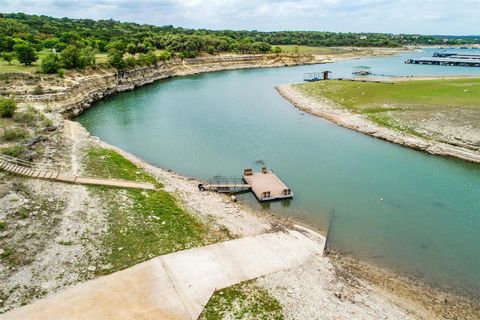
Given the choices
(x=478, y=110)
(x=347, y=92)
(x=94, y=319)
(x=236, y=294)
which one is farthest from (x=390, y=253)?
(x=347, y=92)

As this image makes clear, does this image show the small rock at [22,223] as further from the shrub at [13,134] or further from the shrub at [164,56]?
the shrub at [164,56]

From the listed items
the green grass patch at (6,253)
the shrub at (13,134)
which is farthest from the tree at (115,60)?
the green grass patch at (6,253)

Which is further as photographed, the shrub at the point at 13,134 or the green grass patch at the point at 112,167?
the shrub at the point at 13,134

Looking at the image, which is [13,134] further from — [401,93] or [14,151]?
[401,93]

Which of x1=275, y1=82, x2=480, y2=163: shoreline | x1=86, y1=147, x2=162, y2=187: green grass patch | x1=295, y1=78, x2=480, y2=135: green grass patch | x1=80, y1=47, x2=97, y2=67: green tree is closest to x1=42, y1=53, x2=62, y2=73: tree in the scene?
x1=80, y1=47, x2=97, y2=67: green tree

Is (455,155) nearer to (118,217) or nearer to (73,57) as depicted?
(118,217)

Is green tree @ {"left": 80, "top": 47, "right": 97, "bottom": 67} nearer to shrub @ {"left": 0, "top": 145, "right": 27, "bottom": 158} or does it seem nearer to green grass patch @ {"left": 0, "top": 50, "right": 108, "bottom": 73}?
green grass patch @ {"left": 0, "top": 50, "right": 108, "bottom": 73}
